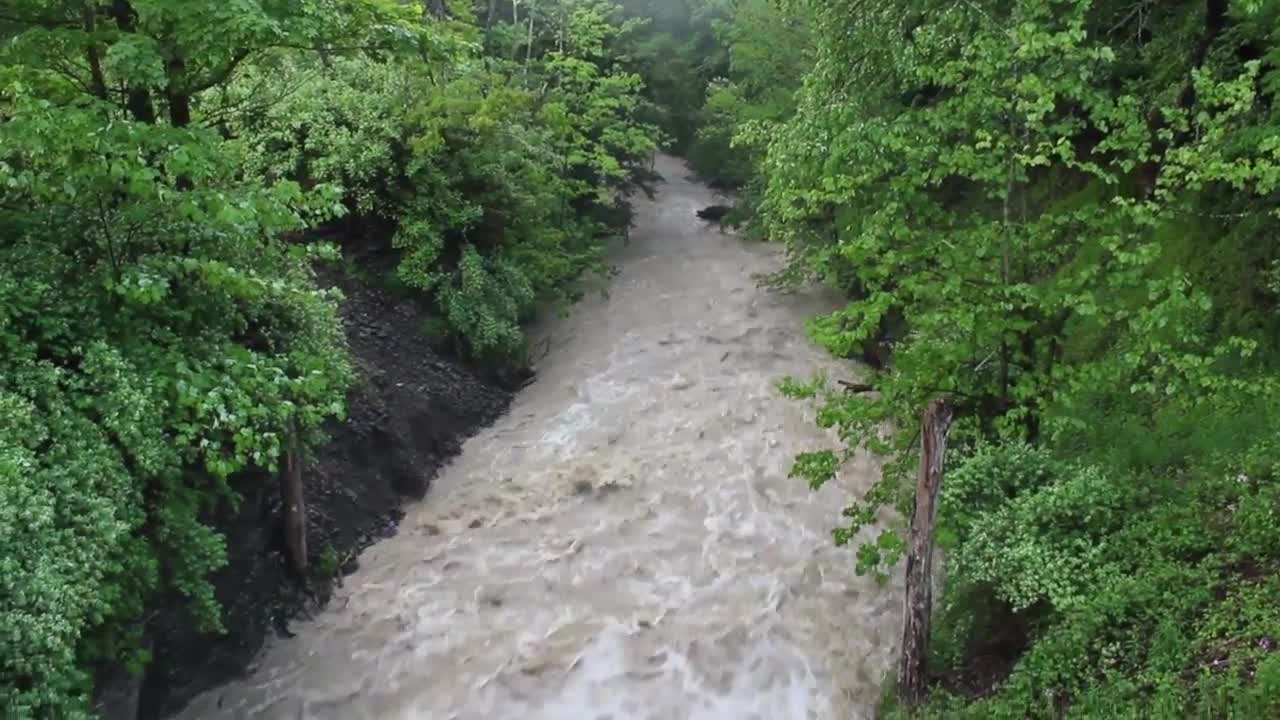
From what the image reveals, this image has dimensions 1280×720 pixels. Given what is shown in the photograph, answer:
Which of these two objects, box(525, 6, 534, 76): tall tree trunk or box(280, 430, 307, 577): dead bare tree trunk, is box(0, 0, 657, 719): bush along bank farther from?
box(525, 6, 534, 76): tall tree trunk

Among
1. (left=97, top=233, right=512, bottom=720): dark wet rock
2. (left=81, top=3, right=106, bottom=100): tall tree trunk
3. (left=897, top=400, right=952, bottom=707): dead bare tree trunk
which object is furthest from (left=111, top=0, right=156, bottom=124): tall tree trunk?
(left=897, top=400, right=952, bottom=707): dead bare tree trunk

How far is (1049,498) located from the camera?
17.8 ft

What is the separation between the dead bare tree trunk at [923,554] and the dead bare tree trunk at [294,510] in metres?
4.98

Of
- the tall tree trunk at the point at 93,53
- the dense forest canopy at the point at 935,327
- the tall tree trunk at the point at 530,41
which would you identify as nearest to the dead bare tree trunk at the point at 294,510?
the dense forest canopy at the point at 935,327

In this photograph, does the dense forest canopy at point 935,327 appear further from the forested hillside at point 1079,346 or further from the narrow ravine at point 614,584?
the narrow ravine at point 614,584

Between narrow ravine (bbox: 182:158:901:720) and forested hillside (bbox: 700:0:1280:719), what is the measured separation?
138cm

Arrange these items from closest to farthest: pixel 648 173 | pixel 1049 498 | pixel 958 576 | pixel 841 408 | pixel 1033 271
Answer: pixel 1049 498 → pixel 958 576 → pixel 1033 271 → pixel 841 408 → pixel 648 173

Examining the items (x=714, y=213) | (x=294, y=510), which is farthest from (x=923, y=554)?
(x=714, y=213)

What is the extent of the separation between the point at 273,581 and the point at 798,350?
7760 millimetres

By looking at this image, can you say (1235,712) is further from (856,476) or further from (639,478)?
(639,478)

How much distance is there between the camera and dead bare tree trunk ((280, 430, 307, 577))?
757 centimetres

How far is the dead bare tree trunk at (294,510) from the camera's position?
24.8 ft

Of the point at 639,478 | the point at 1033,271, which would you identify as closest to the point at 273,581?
the point at 639,478

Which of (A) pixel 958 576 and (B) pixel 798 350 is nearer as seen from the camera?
(A) pixel 958 576
